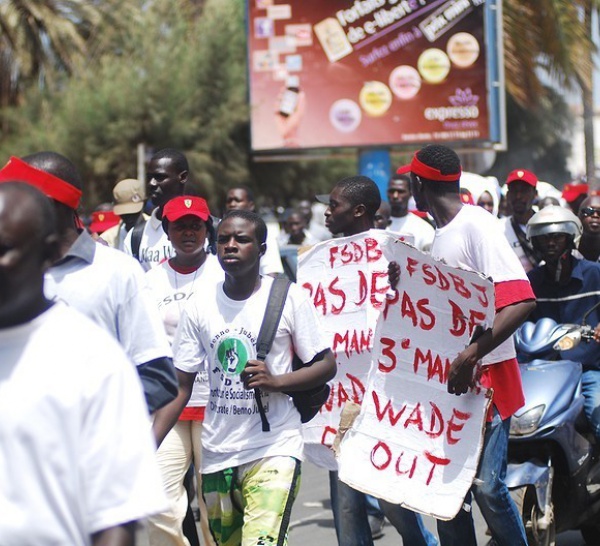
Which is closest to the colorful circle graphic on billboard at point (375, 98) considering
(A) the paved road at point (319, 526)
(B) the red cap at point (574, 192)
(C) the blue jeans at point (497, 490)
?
(B) the red cap at point (574, 192)

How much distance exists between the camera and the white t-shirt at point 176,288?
225 inches

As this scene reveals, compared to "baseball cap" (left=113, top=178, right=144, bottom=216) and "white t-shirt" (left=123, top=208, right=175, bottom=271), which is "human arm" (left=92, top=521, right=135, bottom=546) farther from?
"baseball cap" (left=113, top=178, right=144, bottom=216)

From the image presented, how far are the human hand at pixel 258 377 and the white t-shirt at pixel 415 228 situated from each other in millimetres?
4832

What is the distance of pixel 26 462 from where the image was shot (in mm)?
2352

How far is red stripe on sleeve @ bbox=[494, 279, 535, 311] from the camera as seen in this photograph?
4.88 m

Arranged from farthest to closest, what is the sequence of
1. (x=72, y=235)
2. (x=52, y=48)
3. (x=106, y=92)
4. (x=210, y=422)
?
(x=52, y=48), (x=106, y=92), (x=210, y=422), (x=72, y=235)

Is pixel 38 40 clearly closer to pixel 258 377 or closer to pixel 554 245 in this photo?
pixel 554 245

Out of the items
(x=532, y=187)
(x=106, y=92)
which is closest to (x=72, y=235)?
(x=532, y=187)

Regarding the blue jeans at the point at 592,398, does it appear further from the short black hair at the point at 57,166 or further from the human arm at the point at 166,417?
the short black hair at the point at 57,166

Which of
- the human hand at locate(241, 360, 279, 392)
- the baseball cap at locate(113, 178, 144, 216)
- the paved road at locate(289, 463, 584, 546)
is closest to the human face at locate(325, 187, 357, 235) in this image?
the human hand at locate(241, 360, 279, 392)

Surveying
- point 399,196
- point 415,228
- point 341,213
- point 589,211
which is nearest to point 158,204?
point 341,213

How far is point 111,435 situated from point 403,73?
18.1 m

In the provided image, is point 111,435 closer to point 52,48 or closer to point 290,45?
point 290,45

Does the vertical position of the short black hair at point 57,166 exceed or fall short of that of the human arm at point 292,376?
it exceeds it
